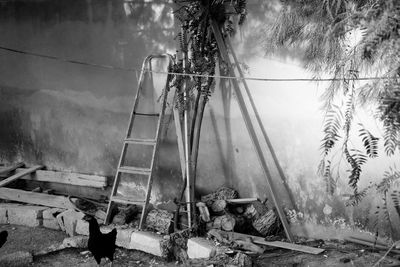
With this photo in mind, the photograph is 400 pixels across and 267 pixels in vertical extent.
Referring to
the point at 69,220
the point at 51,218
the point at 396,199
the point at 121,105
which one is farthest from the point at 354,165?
the point at 51,218

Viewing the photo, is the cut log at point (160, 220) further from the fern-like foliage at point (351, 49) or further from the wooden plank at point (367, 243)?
the fern-like foliage at point (351, 49)

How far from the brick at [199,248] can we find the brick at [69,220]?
1.51 meters

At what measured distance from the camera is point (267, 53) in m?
4.59

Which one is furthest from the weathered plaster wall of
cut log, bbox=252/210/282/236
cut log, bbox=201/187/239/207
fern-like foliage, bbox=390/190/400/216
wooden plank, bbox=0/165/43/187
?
fern-like foliage, bbox=390/190/400/216

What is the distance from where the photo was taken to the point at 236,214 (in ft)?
15.9

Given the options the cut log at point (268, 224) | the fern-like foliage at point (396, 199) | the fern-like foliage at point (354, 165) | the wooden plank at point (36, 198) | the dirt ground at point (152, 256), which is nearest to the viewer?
the fern-like foliage at point (354, 165)

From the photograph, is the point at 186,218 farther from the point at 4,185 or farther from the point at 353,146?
the point at 4,185

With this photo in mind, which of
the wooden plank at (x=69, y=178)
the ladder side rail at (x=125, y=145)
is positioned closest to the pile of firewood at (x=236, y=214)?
the ladder side rail at (x=125, y=145)

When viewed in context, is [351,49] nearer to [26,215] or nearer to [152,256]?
[152,256]

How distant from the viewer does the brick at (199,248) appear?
4.22 m

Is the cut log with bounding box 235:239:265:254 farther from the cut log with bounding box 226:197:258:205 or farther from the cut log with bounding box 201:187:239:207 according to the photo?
the cut log with bounding box 201:187:239:207

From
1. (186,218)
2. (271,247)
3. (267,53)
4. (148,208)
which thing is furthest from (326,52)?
(148,208)

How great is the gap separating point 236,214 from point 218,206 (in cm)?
22

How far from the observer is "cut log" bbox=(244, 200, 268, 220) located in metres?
4.80
